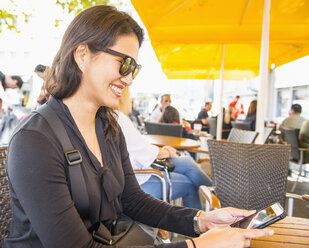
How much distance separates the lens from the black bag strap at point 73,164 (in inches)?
37.6

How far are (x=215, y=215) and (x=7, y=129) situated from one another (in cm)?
305

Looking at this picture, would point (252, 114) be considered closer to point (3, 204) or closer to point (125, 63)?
point (125, 63)

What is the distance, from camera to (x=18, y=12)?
15.1 ft

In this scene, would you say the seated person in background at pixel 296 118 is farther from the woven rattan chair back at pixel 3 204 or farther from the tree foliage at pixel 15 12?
the woven rattan chair back at pixel 3 204

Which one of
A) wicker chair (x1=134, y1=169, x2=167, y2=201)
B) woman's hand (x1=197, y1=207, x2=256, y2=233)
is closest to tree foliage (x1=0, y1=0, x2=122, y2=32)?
wicker chair (x1=134, y1=169, x2=167, y2=201)

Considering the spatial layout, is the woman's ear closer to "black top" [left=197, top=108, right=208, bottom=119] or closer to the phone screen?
the phone screen

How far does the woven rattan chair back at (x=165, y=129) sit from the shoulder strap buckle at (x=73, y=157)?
3.13 m

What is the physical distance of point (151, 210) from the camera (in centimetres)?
133

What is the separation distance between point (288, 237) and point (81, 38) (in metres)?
1.15

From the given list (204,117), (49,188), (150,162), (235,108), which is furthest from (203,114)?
(49,188)

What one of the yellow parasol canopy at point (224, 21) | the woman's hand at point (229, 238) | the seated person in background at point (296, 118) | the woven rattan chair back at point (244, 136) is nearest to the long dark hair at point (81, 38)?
the woman's hand at point (229, 238)

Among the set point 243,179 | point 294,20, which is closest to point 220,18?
point 294,20

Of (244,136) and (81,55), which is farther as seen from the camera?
(244,136)

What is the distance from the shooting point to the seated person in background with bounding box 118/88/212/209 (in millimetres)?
2342
